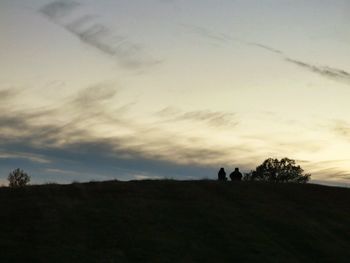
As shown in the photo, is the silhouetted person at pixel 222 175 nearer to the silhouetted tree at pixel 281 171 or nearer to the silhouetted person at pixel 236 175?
the silhouetted person at pixel 236 175

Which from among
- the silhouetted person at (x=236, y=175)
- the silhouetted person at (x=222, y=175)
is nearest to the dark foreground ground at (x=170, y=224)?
the silhouetted person at (x=222, y=175)

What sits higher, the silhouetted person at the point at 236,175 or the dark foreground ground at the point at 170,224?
the silhouetted person at the point at 236,175

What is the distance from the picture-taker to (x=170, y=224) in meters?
36.4

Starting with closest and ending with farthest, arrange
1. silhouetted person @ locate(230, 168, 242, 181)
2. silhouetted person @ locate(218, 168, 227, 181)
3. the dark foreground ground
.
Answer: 1. the dark foreground ground
2. silhouetted person @ locate(218, 168, 227, 181)
3. silhouetted person @ locate(230, 168, 242, 181)

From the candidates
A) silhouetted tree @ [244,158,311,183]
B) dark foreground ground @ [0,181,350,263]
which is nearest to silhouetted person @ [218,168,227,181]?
dark foreground ground @ [0,181,350,263]

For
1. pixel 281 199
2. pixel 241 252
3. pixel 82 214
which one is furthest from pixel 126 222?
pixel 281 199

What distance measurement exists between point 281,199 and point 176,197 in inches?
363

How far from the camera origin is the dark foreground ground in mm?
31062

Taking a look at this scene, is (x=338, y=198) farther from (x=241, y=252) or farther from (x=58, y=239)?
(x=58, y=239)

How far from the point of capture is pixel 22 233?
32781mm

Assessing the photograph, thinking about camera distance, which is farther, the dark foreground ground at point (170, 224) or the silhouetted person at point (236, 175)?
the silhouetted person at point (236, 175)

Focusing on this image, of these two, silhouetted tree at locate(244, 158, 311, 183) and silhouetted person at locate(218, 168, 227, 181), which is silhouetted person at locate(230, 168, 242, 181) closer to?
silhouetted person at locate(218, 168, 227, 181)

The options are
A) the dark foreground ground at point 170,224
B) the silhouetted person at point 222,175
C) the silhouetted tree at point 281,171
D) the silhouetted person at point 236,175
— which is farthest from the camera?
the silhouetted tree at point 281,171

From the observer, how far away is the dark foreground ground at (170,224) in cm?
3106
